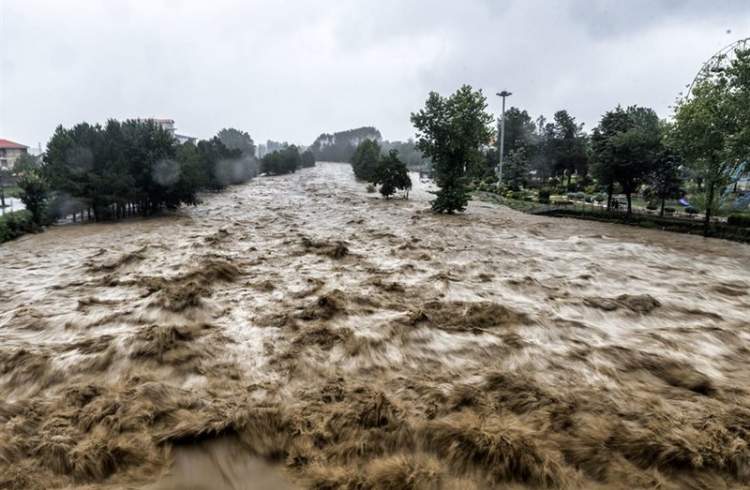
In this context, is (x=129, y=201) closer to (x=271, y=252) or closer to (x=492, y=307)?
(x=271, y=252)

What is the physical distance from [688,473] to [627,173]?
104 ft

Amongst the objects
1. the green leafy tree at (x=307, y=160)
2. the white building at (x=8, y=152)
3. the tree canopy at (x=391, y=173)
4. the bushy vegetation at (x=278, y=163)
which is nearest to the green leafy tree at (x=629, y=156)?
the tree canopy at (x=391, y=173)

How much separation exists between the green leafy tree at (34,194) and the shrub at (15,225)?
18.3 inches

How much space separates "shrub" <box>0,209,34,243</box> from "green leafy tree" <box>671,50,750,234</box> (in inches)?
1536

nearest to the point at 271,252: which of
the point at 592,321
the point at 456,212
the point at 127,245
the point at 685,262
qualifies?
the point at 127,245

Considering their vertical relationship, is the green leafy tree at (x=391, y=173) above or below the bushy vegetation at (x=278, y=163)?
below

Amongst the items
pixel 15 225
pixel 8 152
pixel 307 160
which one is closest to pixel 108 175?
pixel 15 225

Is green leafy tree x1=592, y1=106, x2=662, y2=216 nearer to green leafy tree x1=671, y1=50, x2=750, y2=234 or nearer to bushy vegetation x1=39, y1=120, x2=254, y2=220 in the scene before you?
green leafy tree x1=671, y1=50, x2=750, y2=234

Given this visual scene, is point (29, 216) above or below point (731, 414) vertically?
above

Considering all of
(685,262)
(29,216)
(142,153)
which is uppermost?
(142,153)

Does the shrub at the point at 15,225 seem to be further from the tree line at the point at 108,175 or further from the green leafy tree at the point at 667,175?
the green leafy tree at the point at 667,175

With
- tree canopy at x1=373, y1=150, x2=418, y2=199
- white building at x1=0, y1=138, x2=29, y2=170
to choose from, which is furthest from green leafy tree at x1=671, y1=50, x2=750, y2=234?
white building at x1=0, y1=138, x2=29, y2=170

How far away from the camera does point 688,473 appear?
17.8 feet

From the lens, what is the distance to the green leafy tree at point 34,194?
2775cm
